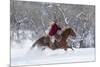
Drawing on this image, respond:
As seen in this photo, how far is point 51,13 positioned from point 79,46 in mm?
534

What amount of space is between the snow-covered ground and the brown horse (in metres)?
0.05

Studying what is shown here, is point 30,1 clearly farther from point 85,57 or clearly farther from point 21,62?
point 85,57

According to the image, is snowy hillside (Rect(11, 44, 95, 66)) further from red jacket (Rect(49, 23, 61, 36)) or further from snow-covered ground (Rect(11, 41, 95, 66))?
red jacket (Rect(49, 23, 61, 36))

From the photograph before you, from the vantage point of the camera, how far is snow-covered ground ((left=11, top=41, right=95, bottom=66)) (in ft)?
7.19

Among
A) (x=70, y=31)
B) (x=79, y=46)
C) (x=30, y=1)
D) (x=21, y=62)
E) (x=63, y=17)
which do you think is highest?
(x=30, y=1)

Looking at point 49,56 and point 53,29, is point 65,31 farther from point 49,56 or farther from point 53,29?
point 49,56

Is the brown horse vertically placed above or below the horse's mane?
below

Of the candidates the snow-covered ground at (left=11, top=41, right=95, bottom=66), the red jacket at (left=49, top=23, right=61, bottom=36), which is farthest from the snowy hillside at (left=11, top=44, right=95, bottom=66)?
the red jacket at (left=49, top=23, right=61, bottom=36)

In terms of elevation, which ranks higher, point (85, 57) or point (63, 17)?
point (63, 17)

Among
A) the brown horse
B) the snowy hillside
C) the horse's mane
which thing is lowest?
the snowy hillside

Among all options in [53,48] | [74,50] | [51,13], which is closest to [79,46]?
[74,50]

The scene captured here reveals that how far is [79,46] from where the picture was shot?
249 centimetres

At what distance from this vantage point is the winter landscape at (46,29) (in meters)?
2.19

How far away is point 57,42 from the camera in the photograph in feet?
7.79
